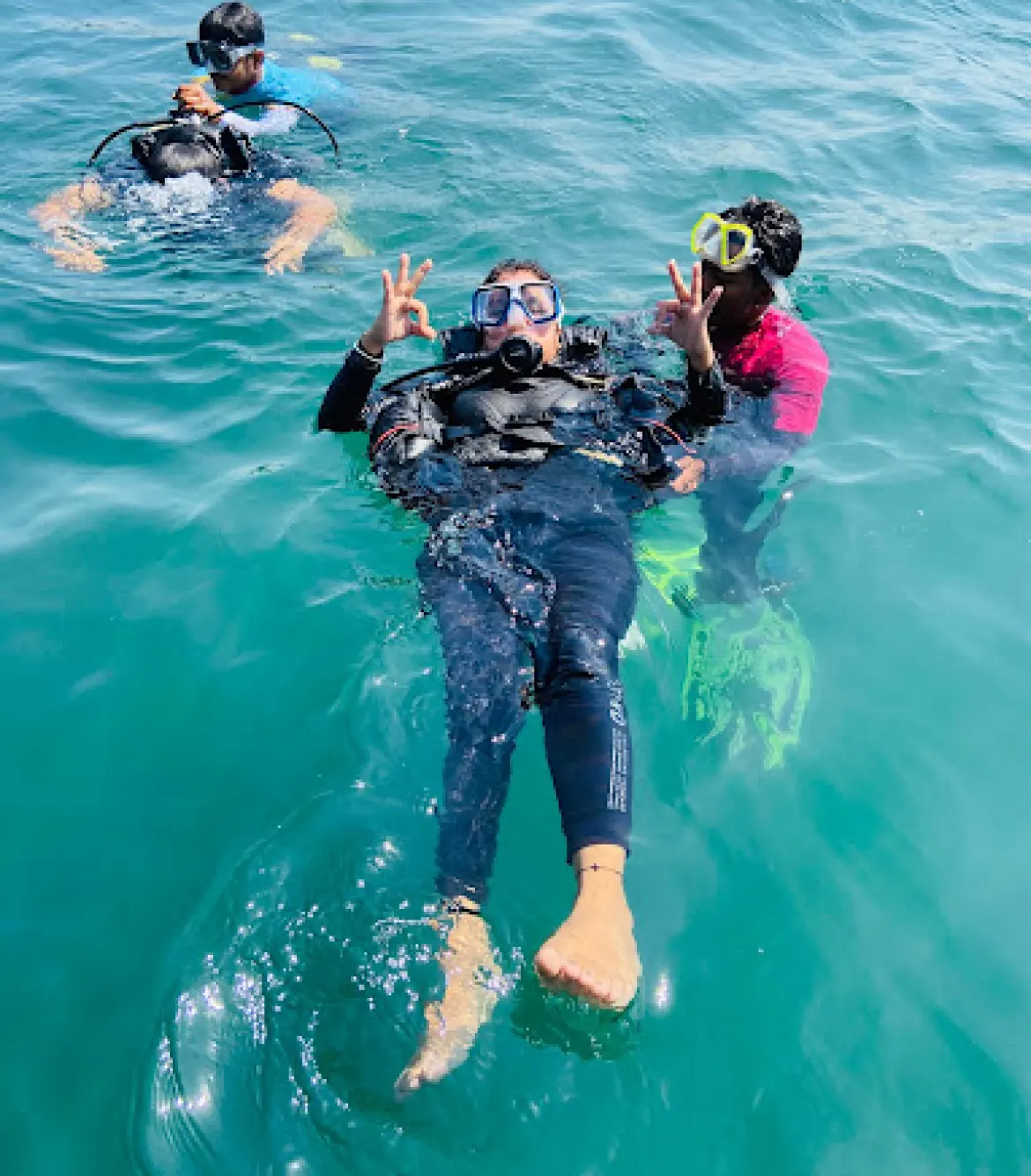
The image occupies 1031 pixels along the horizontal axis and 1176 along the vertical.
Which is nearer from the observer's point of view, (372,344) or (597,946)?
(597,946)

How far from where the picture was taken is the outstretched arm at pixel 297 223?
21.0 ft

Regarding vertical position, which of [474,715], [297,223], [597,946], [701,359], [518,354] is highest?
[701,359]

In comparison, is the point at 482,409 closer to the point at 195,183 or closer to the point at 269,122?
the point at 195,183

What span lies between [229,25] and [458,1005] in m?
7.58

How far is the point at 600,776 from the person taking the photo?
107 inches

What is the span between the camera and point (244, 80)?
26.0 feet

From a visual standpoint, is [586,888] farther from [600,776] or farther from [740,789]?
[740,789]

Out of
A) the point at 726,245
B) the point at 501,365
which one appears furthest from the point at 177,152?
the point at 726,245

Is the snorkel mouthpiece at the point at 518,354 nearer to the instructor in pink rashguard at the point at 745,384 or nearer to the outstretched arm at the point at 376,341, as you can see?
the outstretched arm at the point at 376,341

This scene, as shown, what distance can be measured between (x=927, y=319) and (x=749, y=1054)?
503cm

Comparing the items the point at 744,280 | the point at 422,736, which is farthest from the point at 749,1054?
the point at 744,280

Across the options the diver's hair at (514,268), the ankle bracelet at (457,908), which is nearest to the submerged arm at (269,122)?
the diver's hair at (514,268)

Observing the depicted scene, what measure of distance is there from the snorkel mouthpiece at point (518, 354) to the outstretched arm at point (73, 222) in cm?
369

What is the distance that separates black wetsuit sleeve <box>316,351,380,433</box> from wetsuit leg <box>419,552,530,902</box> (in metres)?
0.76
